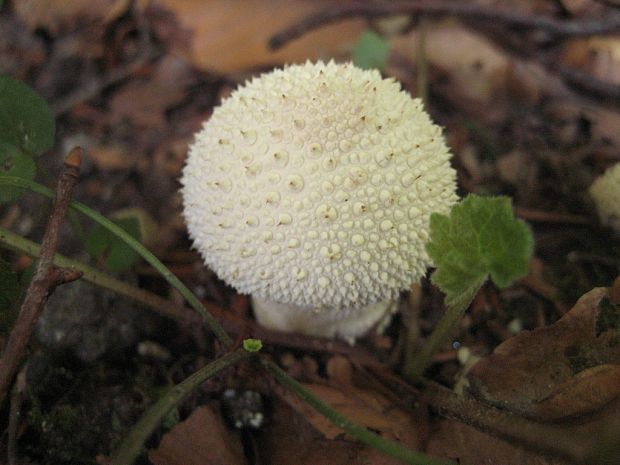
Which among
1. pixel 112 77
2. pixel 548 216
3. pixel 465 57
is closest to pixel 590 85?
pixel 465 57

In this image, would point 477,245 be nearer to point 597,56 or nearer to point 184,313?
point 184,313

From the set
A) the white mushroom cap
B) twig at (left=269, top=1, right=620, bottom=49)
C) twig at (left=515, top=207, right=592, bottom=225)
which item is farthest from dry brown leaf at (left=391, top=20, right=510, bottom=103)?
the white mushroom cap

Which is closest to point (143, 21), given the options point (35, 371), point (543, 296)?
point (35, 371)

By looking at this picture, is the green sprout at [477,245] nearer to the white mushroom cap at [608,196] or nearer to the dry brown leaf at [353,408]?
the dry brown leaf at [353,408]

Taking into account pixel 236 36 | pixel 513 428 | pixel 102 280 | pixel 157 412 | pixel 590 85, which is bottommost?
pixel 513 428

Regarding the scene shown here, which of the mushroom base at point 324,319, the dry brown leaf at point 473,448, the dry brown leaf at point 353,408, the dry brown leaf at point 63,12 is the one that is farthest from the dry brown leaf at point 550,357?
the dry brown leaf at point 63,12
